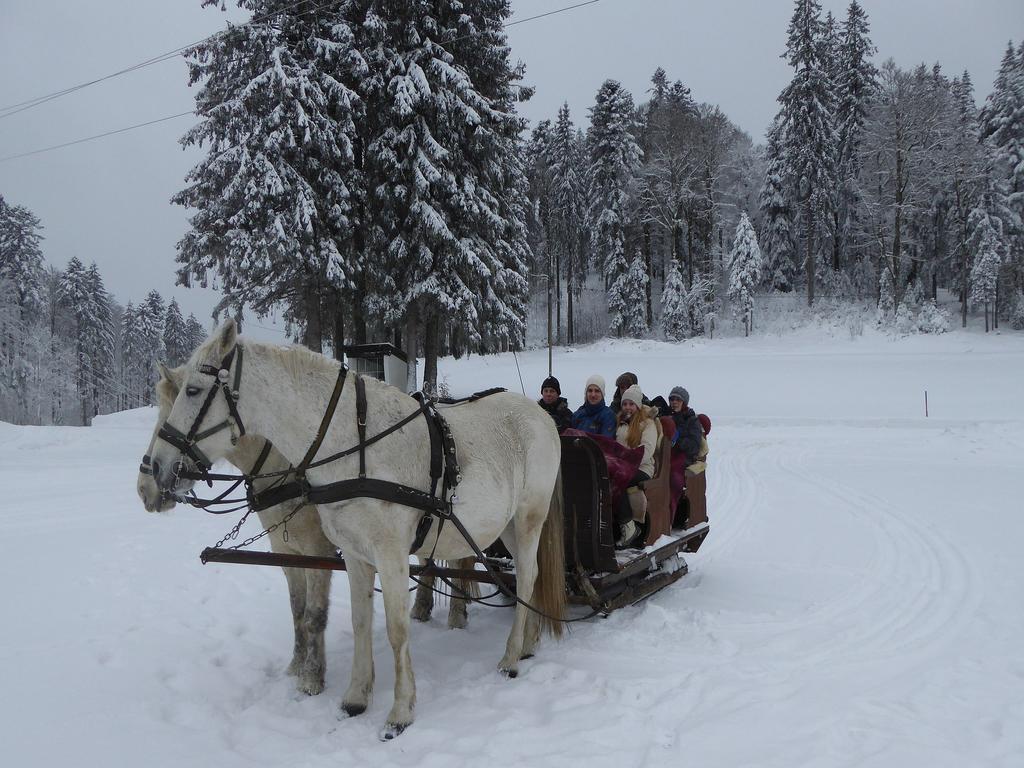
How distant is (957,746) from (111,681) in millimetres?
4670

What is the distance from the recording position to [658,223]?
39.2 meters

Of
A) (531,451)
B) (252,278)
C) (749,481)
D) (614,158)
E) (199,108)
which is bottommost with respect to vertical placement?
(749,481)

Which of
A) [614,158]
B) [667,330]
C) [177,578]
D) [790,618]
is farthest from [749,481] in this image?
[614,158]

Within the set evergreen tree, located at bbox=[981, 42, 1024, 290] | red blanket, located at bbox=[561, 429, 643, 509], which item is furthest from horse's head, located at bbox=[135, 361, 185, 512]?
evergreen tree, located at bbox=[981, 42, 1024, 290]

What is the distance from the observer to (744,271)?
111 ft

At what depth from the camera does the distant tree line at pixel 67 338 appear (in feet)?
103

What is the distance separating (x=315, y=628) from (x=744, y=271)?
3361 cm

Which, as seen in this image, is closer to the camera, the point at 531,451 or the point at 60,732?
the point at 60,732

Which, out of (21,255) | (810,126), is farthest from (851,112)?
(21,255)

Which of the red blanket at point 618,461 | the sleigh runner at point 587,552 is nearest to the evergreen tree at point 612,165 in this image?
the red blanket at point 618,461

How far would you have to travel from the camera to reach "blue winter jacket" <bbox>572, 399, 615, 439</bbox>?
5.80 metres

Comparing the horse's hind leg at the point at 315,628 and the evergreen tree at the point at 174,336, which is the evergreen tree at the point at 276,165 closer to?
the horse's hind leg at the point at 315,628

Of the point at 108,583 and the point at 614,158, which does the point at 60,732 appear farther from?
the point at 614,158

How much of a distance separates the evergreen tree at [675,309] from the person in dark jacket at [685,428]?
29909mm
